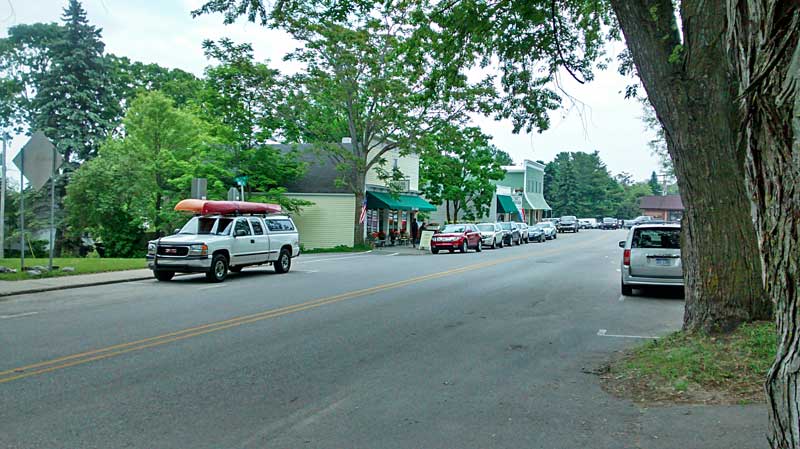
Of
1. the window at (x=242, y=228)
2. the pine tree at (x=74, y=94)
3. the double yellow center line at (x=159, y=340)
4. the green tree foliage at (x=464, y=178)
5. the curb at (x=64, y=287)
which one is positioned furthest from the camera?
the green tree foliage at (x=464, y=178)

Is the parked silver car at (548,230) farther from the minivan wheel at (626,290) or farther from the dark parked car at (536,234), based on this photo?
the minivan wheel at (626,290)

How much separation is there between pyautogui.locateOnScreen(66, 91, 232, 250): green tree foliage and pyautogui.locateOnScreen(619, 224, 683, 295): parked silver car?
929 inches

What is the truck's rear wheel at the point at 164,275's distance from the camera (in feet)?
58.2

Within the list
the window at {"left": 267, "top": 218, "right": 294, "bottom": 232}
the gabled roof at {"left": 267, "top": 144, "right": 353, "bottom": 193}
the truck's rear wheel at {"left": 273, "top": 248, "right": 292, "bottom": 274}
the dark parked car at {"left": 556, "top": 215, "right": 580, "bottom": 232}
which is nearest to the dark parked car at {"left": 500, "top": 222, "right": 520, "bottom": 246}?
the gabled roof at {"left": 267, "top": 144, "right": 353, "bottom": 193}

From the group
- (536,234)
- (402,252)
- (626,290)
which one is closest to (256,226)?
(626,290)

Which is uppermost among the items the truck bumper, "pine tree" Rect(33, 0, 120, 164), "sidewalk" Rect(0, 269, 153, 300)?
"pine tree" Rect(33, 0, 120, 164)

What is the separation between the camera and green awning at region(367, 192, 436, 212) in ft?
130

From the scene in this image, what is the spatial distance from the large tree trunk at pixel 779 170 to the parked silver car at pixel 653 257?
12988 mm

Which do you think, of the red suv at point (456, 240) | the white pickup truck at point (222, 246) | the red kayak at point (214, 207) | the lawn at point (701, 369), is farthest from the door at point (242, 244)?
the red suv at point (456, 240)

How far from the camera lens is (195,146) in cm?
3716

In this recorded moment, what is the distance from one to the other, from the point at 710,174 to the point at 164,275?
14.8 metres

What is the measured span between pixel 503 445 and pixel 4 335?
25.8 ft

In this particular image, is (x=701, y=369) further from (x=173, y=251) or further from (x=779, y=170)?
(x=173, y=251)

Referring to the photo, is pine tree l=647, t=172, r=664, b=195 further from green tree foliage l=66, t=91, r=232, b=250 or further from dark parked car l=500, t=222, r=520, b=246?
green tree foliage l=66, t=91, r=232, b=250
